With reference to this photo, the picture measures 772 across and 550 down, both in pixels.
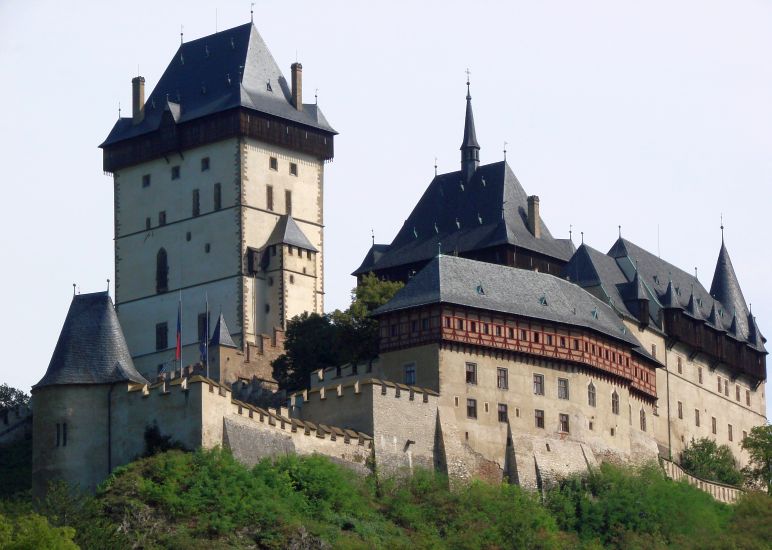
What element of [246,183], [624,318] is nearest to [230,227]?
[246,183]

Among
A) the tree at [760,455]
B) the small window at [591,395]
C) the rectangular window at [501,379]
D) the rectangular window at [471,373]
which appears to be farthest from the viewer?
the tree at [760,455]

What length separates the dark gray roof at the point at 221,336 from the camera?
331ft

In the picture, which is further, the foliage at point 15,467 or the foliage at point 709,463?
the foliage at point 709,463

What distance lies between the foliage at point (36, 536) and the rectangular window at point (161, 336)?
127 feet

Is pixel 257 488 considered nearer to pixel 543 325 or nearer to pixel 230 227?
pixel 543 325

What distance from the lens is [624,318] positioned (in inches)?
3984

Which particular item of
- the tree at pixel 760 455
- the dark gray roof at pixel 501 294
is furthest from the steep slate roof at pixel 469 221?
the tree at pixel 760 455

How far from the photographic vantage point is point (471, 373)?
289 feet

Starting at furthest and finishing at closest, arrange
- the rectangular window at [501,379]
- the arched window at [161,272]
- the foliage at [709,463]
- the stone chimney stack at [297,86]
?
the stone chimney stack at [297,86]
the arched window at [161,272]
the foliage at [709,463]
the rectangular window at [501,379]

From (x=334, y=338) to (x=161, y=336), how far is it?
1481 cm

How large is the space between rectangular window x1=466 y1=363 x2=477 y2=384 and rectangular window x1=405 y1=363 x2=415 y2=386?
184 centimetres

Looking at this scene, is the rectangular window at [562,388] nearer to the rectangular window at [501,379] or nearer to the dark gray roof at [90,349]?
the rectangular window at [501,379]

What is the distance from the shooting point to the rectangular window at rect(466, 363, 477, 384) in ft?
289

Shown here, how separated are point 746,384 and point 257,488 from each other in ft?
135
